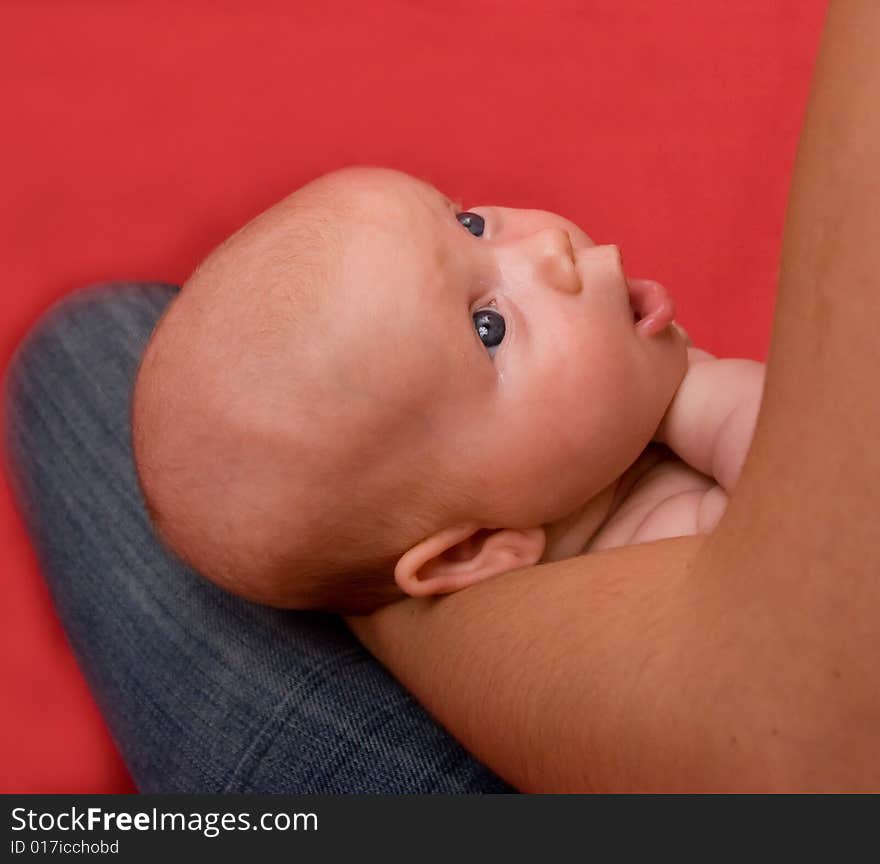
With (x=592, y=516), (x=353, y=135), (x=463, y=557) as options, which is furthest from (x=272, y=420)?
(x=353, y=135)

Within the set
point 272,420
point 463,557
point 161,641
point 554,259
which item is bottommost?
point 161,641

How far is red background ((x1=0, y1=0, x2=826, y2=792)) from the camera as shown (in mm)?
1299

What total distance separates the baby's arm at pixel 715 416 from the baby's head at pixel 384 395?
22mm

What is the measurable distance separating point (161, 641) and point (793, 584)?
658 millimetres

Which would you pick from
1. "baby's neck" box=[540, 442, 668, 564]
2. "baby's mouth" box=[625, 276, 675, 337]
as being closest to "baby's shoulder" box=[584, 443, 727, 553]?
"baby's neck" box=[540, 442, 668, 564]

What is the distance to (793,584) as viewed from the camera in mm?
452

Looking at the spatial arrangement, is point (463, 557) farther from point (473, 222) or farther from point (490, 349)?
point (473, 222)

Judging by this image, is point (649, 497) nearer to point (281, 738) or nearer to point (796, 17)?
point (281, 738)

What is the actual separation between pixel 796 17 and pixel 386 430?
851 millimetres

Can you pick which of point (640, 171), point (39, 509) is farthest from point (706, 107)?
point (39, 509)

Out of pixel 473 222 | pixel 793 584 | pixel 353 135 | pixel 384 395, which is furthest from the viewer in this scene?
pixel 353 135

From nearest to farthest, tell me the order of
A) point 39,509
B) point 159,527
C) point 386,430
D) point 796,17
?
point 386,430, point 159,527, point 39,509, point 796,17

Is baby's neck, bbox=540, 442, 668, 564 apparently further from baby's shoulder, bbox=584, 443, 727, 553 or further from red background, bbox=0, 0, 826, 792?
red background, bbox=0, 0, 826, 792

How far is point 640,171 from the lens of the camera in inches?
54.1
